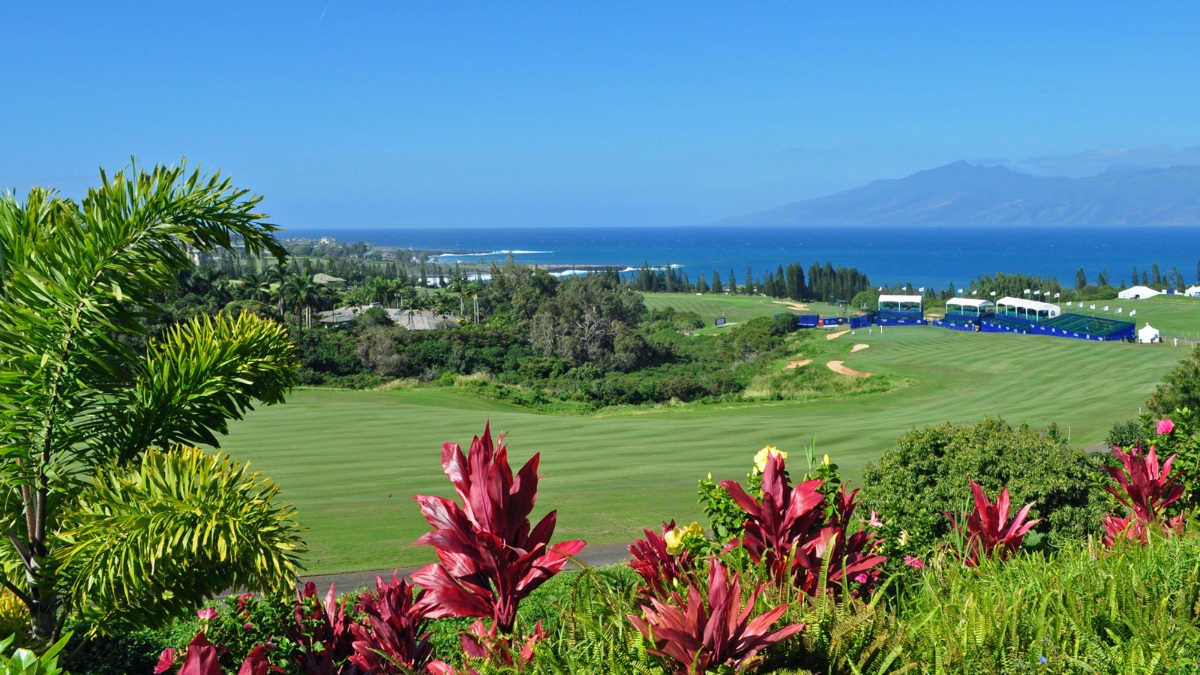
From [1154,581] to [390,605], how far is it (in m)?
2.40

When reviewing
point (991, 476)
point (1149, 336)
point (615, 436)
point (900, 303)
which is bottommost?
point (1149, 336)

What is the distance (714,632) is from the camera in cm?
214

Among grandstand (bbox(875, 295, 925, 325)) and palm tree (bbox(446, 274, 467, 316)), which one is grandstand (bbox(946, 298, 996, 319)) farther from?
palm tree (bbox(446, 274, 467, 316))

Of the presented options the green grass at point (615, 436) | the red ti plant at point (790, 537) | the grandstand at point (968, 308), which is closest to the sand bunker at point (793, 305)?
the grandstand at point (968, 308)

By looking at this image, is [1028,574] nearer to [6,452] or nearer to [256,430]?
[6,452]

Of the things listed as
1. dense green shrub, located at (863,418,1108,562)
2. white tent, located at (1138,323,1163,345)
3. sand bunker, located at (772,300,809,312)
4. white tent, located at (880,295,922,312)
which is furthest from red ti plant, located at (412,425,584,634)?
sand bunker, located at (772,300,809,312)

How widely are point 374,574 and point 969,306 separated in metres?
72.3

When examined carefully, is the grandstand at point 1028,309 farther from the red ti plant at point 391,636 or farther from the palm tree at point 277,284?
the red ti plant at point 391,636

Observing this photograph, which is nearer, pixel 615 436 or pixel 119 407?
pixel 119 407

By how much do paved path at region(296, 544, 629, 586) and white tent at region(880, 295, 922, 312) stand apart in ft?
232

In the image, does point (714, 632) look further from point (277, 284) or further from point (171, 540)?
point (277, 284)

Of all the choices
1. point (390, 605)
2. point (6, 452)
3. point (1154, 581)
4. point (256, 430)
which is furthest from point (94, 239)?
point (256, 430)

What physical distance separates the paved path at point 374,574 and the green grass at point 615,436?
32 centimetres

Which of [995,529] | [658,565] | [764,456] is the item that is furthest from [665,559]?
[995,529]
